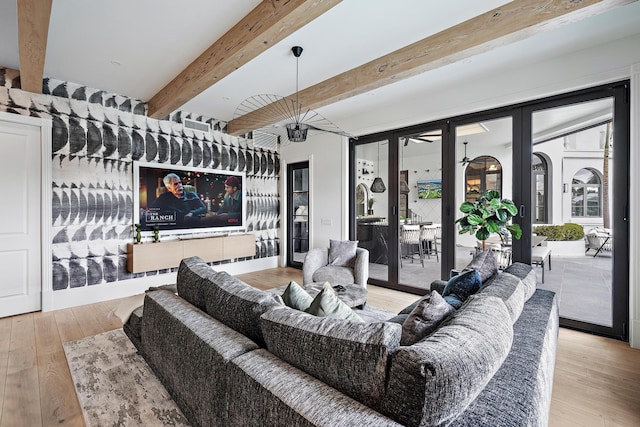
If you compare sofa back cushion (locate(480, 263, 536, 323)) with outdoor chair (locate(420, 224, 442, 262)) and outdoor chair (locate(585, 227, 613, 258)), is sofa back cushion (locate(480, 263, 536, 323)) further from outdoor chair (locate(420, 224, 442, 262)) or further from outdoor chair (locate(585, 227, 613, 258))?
outdoor chair (locate(420, 224, 442, 262))

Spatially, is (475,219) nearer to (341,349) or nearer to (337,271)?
(337,271)

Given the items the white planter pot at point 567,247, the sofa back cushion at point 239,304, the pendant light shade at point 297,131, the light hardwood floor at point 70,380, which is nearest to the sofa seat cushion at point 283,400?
the sofa back cushion at point 239,304

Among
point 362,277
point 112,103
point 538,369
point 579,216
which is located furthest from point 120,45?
point 579,216

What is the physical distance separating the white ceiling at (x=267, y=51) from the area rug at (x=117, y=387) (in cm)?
283

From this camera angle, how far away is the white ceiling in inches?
93.5

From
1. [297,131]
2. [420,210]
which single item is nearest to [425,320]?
[297,131]

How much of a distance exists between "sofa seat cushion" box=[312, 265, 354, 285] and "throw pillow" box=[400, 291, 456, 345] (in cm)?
254

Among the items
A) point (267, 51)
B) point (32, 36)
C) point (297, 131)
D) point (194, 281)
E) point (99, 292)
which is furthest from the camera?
point (99, 292)

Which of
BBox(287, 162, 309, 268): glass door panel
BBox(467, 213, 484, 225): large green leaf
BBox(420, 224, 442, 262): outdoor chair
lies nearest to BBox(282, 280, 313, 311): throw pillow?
BBox(467, 213, 484, 225): large green leaf

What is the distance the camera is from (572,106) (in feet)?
10.5

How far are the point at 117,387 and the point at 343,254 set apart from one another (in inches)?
113

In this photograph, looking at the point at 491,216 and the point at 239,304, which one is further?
the point at 491,216

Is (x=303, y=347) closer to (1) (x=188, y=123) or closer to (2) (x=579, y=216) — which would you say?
(2) (x=579, y=216)

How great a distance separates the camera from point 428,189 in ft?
16.9
